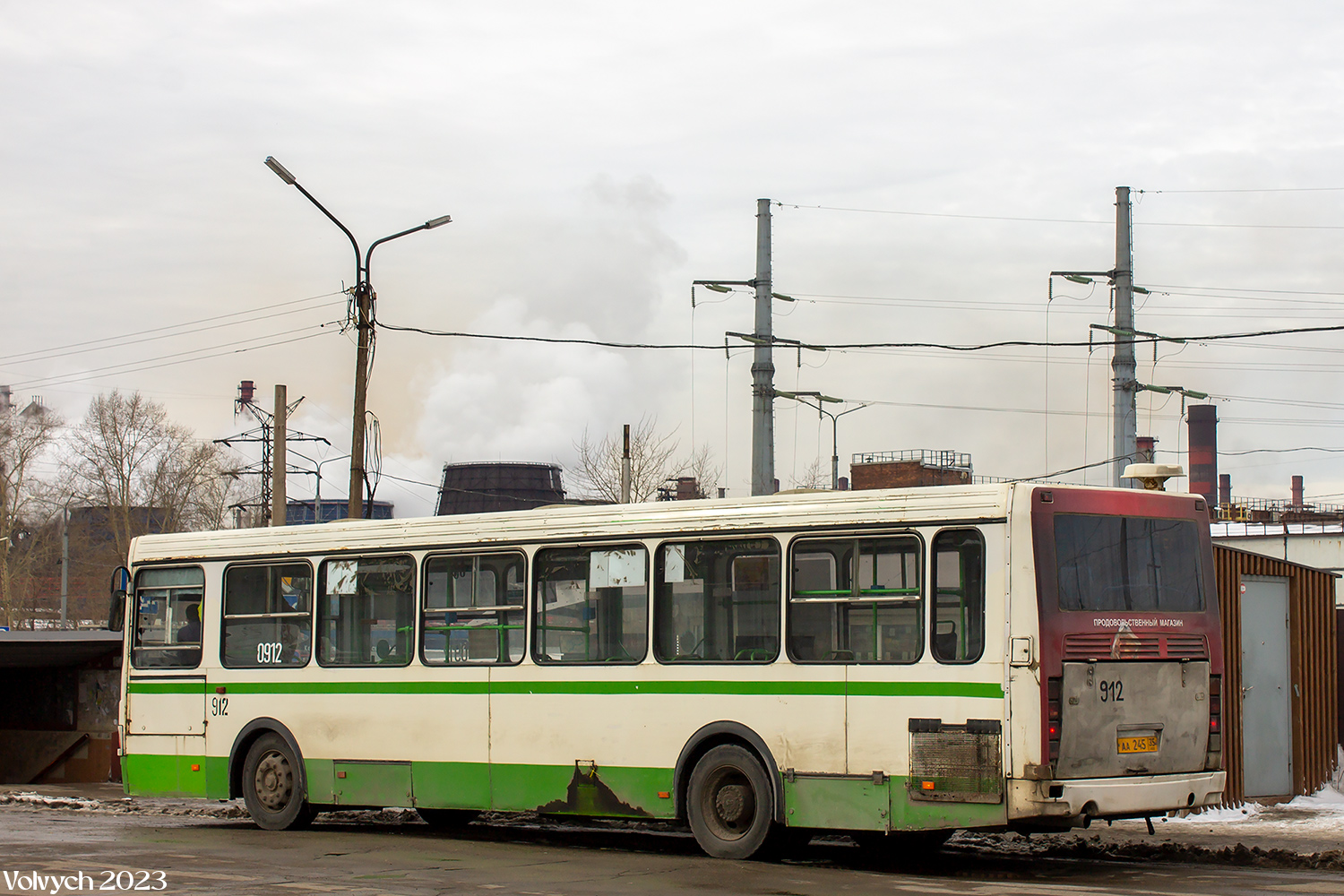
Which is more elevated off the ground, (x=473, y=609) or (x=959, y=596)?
(x=959, y=596)

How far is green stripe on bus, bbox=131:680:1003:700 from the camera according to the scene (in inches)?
417

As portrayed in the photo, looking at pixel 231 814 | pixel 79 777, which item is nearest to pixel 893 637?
pixel 231 814

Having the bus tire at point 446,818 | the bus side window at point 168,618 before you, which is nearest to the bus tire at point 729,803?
the bus tire at point 446,818

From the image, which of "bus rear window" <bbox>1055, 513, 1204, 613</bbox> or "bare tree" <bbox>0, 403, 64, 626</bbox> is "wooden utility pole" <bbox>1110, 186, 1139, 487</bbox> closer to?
"bus rear window" <bbox>1055, 513, 1204, 613</bbox>

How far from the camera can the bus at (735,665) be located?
34.0ft

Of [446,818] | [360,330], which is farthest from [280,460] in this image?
[446,818]

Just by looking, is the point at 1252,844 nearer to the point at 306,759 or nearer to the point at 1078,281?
the point at 306,759

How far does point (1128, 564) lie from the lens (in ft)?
36.0

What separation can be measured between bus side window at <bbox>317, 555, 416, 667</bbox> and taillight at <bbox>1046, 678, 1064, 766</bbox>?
6067mm

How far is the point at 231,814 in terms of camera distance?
16734mm

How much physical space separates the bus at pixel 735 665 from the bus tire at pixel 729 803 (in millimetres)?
24
